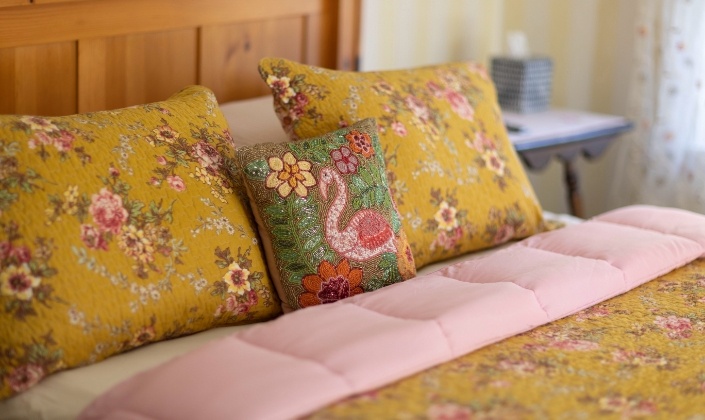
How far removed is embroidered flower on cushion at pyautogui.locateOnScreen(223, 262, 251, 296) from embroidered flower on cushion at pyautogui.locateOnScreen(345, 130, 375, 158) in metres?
0.31

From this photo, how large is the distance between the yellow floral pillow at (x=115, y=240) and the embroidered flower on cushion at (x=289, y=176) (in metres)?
0.09

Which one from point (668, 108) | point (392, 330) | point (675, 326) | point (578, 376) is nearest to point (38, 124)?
point (392, 330)

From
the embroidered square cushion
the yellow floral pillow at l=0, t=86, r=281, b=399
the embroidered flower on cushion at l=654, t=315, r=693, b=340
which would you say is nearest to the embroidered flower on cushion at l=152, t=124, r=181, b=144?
the yellow floral pillow at l=0, t=86, r=281, b=399

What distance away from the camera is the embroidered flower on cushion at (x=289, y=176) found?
176cm

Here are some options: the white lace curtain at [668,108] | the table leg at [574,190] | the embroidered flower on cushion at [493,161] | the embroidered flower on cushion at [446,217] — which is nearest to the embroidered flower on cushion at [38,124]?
the embroidered flower on cushion at [446,217]

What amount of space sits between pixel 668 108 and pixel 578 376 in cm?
190

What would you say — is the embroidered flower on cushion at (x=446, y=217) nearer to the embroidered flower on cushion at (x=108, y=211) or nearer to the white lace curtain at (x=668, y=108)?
the embroidered flower on cushion at (x=108, y=211)

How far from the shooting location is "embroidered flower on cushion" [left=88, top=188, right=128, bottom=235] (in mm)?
1615

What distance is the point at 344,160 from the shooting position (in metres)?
1.84

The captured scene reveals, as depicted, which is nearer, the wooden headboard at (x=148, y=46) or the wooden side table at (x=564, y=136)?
the wooden headboard at (x=148, y=46)

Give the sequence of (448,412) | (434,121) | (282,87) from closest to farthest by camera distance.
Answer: (448,412) → (282,87) → (434,121)

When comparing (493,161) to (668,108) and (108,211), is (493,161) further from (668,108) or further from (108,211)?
(668,108)

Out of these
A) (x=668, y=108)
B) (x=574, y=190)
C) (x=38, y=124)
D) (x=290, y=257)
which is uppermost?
(x=38, y=124)

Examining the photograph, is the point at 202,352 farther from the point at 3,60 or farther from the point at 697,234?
the point at 697,234
